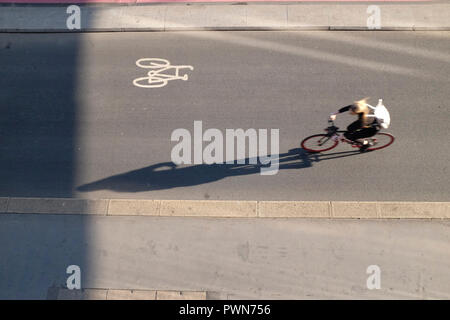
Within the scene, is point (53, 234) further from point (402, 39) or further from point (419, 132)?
A: point (402, 39)

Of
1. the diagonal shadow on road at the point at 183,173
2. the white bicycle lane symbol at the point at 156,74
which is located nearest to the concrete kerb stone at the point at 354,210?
the diagonal shadow on road at the point at 183,173

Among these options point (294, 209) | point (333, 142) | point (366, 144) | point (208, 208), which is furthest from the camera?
point (333, 142)

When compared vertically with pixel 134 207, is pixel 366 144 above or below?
above

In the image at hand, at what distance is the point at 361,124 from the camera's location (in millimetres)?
9727

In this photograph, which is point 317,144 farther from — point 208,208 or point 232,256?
point 232,256

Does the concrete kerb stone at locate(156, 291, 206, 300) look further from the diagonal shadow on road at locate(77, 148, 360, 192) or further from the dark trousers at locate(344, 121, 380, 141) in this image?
the dark trousers at locate(344, 121, 380, 141)

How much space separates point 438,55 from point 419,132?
2.68 metres

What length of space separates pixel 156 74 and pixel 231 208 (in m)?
4.61

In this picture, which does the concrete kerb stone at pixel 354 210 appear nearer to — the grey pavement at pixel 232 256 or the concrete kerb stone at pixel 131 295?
the grey pavement at pixel 232 256

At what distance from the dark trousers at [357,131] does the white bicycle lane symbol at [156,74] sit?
188 inches

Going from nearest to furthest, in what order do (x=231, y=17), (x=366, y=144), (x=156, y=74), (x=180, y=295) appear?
1. (x=180, y=295)
2. (x=366, y=144)
3. (x=156, y=74)
4. (x=231, y=17)

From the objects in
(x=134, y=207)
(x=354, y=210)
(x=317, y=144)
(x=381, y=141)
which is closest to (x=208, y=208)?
(x=134, y=207)

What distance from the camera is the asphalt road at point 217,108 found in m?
10.6

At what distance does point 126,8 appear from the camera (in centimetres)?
1340
